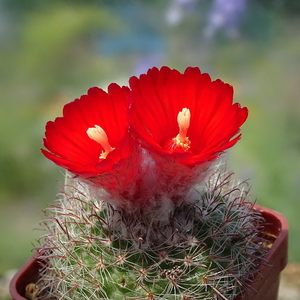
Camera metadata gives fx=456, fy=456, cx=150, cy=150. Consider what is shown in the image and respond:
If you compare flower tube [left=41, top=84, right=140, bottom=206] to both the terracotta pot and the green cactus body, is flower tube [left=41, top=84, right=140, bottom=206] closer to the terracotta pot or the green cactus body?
the green cactus body

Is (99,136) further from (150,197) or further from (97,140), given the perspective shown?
(150,197)

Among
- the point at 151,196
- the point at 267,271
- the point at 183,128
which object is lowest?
the point at 267,271

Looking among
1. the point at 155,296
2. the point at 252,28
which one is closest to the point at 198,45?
the point at 252,28

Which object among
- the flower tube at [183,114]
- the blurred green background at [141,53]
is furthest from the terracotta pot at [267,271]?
the blurred green background at [141,53]

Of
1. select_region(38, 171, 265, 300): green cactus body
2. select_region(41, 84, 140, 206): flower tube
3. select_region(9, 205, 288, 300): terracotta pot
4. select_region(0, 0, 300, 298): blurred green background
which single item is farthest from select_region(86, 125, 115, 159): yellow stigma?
select_region(0, 0, 300, 298): blurred green background

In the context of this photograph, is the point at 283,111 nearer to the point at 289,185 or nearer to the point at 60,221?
the point at 289,185

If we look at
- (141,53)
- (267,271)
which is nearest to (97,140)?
(267,271)

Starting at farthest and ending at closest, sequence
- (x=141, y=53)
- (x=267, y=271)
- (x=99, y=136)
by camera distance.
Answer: (x=141, y=53)
(x=267, y=271)
(x=99, y=136)
